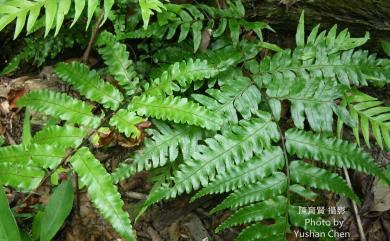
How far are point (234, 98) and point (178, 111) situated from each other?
42 centimetres

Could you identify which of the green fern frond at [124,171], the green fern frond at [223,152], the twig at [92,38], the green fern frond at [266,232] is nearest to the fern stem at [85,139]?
the green fern frond at [124,171]

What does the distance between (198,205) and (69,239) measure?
0.99m

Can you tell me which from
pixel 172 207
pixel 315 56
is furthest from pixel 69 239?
pixel 315 56

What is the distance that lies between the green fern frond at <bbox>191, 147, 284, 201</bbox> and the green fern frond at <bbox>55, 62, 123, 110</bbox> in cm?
87

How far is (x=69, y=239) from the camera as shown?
2752 millimetres

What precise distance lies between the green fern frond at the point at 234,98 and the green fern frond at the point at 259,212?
56 centimetres

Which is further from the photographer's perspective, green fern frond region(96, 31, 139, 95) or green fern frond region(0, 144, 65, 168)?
green fern frond region(96, 31, 139, 95)

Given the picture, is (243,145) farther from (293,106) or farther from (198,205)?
(198,205)

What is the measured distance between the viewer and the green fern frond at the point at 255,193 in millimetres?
2119

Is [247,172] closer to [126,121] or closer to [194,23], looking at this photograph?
[126,121]

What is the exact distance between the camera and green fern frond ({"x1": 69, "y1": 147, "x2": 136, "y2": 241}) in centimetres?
202

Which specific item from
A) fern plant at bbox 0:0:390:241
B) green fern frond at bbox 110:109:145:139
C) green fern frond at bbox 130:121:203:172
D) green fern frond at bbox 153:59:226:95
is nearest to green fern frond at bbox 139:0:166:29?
fern plant at bbox 0:0:390:241

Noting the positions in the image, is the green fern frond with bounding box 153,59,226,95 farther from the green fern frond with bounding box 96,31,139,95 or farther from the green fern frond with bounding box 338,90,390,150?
the green fern frond with bounding box 338,90,390,150

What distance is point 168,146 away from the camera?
95.0 inches
